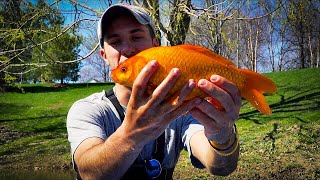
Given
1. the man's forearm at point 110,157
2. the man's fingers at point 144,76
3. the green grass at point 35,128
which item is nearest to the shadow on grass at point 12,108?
the green grass at point 35,128

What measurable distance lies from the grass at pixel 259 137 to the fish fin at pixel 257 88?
20.9 ft

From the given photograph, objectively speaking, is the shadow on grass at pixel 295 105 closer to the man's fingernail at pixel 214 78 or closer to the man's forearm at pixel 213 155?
the man's forearm at pixel 213 155

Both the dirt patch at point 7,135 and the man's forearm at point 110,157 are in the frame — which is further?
the dirt patch at point 7,135

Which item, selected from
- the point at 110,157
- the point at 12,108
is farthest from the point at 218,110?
the point at 12,108

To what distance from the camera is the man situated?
6.13ft

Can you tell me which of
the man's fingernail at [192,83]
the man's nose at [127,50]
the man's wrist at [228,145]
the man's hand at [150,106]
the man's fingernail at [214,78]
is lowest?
the man's wrist at [228,145]

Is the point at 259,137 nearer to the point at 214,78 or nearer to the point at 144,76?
the point at 214,78

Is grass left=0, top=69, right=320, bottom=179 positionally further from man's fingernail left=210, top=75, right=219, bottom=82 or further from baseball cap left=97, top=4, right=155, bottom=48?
man's fingernail left=210, top=75, right=219, bottom=82

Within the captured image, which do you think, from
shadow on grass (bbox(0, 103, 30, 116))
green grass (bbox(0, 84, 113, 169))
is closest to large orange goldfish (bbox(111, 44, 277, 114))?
green grass (bbox(0, 84, 113, 169))

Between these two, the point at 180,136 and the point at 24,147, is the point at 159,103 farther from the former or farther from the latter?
the point at 24,147

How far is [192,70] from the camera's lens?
1.84 m

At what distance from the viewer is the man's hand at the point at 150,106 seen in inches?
70.0

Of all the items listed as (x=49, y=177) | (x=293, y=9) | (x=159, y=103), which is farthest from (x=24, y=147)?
(x=159, y=103)

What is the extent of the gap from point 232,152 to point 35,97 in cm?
3242
